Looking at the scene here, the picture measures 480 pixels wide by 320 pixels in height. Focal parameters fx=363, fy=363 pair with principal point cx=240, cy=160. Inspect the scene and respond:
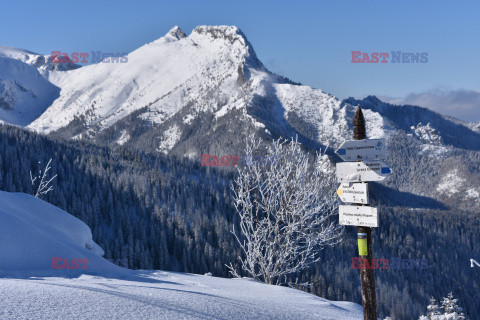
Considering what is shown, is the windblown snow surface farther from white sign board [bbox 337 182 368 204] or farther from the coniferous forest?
the coniferous forest

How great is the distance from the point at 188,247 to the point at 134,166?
69.5 metres

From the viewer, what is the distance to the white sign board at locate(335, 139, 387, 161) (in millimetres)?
8227

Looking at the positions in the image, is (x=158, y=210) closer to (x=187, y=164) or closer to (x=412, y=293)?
(x=187, y=164)

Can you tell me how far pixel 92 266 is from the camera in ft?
43.9

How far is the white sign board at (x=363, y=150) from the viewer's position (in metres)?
8.23

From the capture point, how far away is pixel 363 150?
27.5 feet

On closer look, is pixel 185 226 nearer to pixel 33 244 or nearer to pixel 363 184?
pixel 33 244

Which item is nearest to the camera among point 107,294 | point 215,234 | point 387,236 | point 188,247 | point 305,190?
point 107,294

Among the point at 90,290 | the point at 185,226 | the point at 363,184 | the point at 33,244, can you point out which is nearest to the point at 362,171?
the point at 363,184

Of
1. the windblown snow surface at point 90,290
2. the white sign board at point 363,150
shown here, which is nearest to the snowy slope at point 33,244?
the windblown snow surface at point 90,290

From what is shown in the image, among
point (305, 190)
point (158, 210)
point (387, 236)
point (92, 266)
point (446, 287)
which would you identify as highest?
point (305, 190)

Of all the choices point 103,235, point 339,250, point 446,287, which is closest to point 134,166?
point 103,235

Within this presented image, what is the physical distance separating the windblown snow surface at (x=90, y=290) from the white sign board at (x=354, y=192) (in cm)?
365

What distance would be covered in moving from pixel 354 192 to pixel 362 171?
522 millimetres
